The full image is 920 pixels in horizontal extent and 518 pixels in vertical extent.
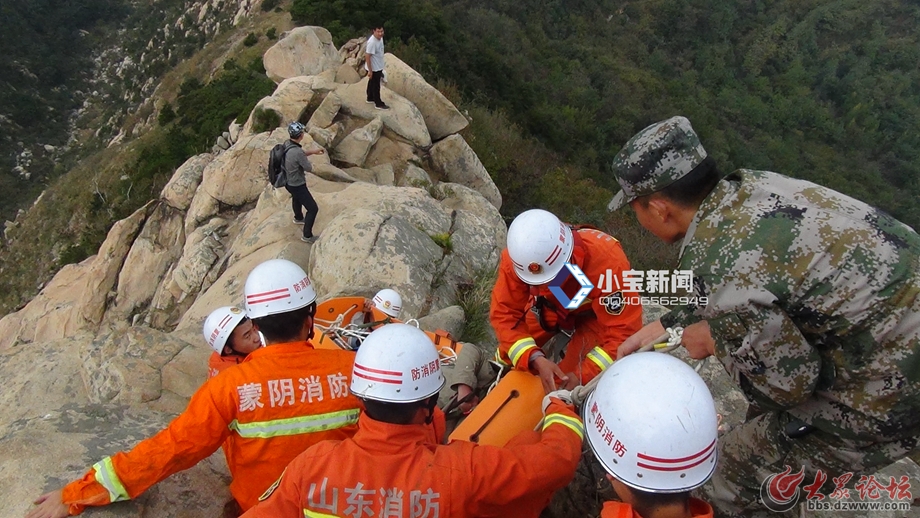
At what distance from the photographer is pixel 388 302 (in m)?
4.63

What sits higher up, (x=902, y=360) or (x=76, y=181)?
(x=902, y=360)

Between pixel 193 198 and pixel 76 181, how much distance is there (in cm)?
1578

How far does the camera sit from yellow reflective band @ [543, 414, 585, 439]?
2356mm

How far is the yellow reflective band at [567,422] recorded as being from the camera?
7.73 feet

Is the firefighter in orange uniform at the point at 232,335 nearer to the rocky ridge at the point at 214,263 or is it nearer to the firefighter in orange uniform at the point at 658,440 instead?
the rocky ridge at the point at 214,263

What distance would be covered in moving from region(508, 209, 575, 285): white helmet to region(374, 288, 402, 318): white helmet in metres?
1.75

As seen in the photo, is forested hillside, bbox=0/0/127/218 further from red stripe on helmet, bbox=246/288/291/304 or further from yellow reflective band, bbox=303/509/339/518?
yellow reflective band, bbox=303/509/339/518

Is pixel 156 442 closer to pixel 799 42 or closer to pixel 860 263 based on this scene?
pixel 860 263

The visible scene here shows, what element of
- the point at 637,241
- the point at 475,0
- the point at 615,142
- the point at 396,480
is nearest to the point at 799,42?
the point at 475,0

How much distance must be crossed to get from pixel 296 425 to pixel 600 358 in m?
1.58

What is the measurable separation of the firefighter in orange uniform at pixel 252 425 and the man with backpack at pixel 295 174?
4.97m

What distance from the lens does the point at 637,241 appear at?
14.5 m

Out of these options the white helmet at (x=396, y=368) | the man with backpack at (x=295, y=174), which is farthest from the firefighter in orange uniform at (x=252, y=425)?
the man with backpack at (x=295, y=174)

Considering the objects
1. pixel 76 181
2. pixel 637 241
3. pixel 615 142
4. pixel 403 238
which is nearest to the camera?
pixel 403 238
